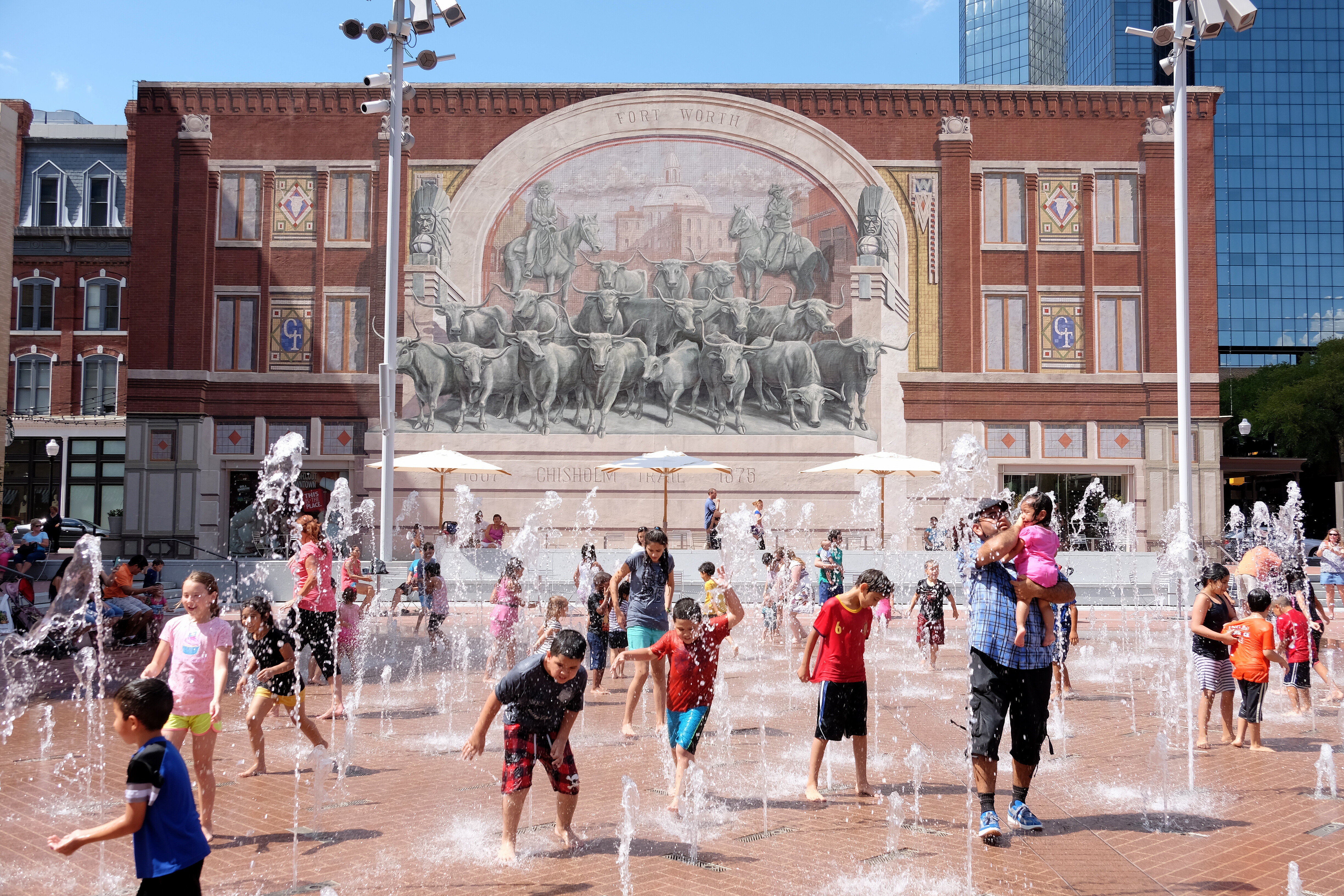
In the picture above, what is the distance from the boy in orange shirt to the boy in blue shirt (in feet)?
22.9

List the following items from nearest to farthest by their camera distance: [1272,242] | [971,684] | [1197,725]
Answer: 1. [971,684]
2. [1197,725]
3. [1272,242]

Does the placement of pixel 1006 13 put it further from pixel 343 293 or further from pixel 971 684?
pixel 971 684

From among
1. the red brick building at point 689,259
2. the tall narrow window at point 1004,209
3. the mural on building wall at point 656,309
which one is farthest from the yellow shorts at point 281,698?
the tall narrow window at point 1004,209

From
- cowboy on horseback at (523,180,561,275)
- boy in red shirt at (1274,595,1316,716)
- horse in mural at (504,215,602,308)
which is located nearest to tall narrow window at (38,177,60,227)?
horse in mural at (504,215,602,308)

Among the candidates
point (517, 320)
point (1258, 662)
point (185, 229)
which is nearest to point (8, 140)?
point (185, 229)

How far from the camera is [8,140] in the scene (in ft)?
66.5

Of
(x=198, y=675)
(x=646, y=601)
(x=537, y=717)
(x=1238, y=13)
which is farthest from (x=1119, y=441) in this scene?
(x=198, y=675)

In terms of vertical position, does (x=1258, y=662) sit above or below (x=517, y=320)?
below

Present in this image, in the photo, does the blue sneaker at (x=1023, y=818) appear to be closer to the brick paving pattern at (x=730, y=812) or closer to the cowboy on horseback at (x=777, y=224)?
the brick paving pattern at (x=730, y=812)

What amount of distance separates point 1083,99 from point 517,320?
15530 mm

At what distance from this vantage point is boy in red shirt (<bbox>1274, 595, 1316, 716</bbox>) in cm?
843

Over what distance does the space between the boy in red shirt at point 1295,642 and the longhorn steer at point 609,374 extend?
18.5 metres

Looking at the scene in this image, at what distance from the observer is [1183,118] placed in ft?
60.4

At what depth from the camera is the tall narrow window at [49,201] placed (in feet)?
123
